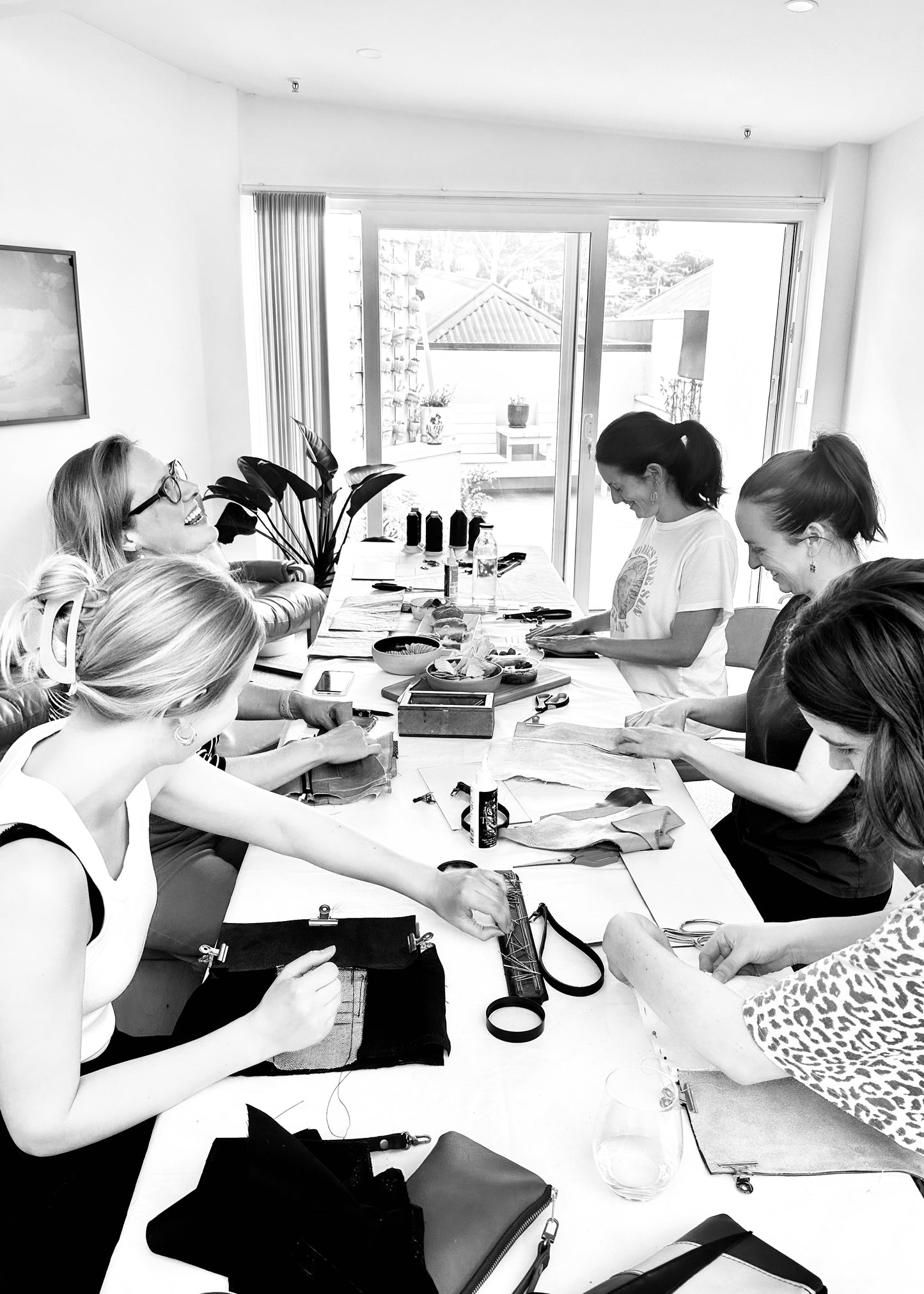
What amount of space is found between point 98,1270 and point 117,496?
1.63 m

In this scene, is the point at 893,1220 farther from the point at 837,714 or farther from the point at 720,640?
the point at 720,640

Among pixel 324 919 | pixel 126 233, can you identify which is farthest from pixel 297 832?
pixel 126 233

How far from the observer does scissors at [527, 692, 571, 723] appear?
2332 mm

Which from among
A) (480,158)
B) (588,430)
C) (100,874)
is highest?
(480,158)

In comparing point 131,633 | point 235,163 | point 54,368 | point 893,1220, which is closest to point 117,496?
point 131,633

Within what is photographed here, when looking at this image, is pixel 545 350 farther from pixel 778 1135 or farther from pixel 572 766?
pixel 778 1135

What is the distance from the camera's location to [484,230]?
215 inches

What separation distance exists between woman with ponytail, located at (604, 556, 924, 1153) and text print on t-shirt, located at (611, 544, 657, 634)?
5.48 feet

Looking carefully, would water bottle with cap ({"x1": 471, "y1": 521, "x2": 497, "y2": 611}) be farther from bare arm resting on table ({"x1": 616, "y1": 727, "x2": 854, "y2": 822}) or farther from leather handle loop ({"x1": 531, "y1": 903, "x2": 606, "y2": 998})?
leather handle loop ({"x1": 531, "y1": 903, "x2": 606, "y2": 998})

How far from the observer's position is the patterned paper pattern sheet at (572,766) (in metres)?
1.90

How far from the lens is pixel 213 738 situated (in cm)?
175

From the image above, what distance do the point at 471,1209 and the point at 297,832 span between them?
727 mm

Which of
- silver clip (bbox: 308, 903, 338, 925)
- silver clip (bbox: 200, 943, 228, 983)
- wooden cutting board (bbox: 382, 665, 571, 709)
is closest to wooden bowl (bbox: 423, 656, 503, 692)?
wooden cutting board (bbox: 382, 665, 571, 709)

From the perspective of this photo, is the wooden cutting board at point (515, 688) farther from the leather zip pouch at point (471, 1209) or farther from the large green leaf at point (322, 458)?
the large green leaf at point (322, 458)
